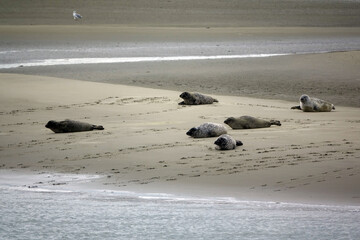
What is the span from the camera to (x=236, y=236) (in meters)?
5.81

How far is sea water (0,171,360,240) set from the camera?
587 cm

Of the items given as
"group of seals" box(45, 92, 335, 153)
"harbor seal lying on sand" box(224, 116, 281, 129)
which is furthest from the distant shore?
"harbor seal lying on sand" box(224, 116, 281, 129)

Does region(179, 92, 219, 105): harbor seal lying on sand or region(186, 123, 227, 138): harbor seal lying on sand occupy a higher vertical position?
region(179, 92, 219, 105): harbor seal lying on sand

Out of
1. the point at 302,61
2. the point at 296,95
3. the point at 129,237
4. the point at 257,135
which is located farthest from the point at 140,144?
the point at 302,61

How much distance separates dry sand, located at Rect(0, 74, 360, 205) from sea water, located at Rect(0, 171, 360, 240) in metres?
0.37

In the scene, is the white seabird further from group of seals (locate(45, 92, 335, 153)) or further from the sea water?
the sea water

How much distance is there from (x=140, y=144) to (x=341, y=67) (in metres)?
11.5

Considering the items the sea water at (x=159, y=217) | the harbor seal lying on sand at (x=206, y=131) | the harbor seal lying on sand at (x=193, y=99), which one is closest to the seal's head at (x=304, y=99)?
the harbor seal lying on sand at (x=193, y=99)

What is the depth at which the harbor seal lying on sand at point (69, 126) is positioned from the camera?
399 inches

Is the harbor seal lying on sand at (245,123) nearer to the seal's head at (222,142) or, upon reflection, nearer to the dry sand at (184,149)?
the dry sand at (184,149)

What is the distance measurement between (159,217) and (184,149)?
2.68 meters

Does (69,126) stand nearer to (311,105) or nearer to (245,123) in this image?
(245,123)

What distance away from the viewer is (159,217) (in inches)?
249

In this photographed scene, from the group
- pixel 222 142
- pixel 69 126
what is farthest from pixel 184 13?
pixel 222 142
